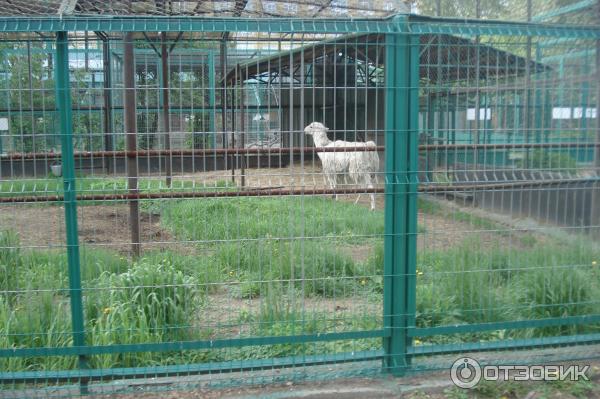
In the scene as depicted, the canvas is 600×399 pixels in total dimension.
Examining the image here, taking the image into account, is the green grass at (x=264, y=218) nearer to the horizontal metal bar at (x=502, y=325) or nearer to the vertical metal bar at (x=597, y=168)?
the horizontal metal bar at (x=502, y=325)

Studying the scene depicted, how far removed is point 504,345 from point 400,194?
1.37 metres

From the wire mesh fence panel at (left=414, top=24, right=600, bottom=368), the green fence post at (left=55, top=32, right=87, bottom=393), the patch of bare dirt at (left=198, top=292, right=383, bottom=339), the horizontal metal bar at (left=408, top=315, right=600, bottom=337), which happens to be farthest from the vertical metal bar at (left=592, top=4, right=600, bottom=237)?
the green fence post at (left=55, top=32, right=87, bottom=393)

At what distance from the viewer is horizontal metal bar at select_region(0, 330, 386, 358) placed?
12.2 ft

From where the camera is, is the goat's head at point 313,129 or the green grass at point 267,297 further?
the goat's head at point 313,129

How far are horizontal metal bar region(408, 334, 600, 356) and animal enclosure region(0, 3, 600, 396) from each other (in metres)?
0.01

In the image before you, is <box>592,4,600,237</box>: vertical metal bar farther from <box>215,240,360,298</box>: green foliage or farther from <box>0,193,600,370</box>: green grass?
<box>215,240,360,298</box>: green foliage

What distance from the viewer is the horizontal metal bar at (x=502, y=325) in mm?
3990

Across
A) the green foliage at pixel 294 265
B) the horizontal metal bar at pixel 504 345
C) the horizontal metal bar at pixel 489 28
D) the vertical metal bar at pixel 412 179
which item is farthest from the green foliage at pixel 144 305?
the horizontal metal bar at pixel 489 28

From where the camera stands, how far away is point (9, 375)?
371 cm

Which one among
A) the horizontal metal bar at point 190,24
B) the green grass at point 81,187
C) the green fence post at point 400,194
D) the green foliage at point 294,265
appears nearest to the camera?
the horizontal metal bar at point 190,24

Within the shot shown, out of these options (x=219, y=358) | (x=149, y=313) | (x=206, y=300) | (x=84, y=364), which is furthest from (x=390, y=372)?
(x=84, y=364)

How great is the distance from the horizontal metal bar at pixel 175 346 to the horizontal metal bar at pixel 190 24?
6.72ft

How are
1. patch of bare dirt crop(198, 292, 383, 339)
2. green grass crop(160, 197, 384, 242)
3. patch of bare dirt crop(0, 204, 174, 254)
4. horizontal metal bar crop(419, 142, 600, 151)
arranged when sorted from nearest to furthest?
patch of bare dirt crop(198, 292, 383, 339), horizontal metal bar crop(419, 142, 600, 151), green grass crop(160, 197, 384, 242), patch of bare dirt crop(0, 204, 174, 254)

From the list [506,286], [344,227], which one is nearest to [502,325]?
[506,286]
